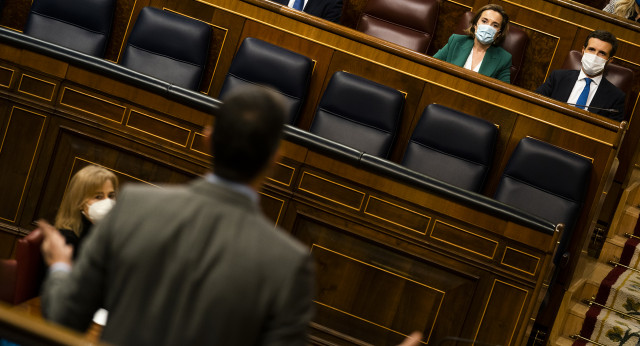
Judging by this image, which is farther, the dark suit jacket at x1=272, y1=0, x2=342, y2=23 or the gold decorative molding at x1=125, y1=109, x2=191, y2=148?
the dark suit jacket at x1=272, y1=0, x2=342, y2=23

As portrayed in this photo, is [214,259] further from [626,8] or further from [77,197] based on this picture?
[626,8]

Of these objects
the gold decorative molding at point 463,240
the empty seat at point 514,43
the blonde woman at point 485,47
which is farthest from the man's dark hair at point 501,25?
the gold decorative molding at point 463,240

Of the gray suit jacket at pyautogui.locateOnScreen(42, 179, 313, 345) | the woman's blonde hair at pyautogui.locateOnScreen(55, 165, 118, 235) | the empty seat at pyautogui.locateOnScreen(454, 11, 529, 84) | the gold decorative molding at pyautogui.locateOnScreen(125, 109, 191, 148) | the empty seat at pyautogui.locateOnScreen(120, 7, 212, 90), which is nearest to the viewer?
the gray suit jacket at pyautogui.locateOnScreen(42, 179, 313, 345)

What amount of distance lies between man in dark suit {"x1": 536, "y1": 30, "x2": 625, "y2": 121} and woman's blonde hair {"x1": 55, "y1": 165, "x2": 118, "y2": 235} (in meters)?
1.27

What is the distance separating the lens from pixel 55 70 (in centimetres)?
161

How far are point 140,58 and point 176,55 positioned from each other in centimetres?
8

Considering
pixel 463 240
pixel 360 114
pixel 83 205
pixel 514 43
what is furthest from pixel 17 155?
pixel 514 43

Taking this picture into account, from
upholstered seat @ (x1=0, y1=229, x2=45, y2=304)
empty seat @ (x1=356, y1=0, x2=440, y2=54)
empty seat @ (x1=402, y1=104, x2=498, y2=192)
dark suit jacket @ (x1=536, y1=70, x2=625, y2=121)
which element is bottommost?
upholstered seat @ (x1=0, y1=229, x2=45, y2=304)

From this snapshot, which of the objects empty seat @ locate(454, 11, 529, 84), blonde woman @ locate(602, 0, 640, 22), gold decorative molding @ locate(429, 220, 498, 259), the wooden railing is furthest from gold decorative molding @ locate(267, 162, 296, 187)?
blonde woman @ locate(602, 0, 640, 22)

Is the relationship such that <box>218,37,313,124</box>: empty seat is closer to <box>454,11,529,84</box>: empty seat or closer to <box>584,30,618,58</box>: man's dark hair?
<box>454,11,529,84</box>: empty seat

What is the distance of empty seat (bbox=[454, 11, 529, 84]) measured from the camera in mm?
2211

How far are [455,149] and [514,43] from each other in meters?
0.59

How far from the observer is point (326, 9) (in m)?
2.22

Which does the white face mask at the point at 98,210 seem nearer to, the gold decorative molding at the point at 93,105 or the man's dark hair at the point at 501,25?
the gold decorative molding at the point at 93,105
